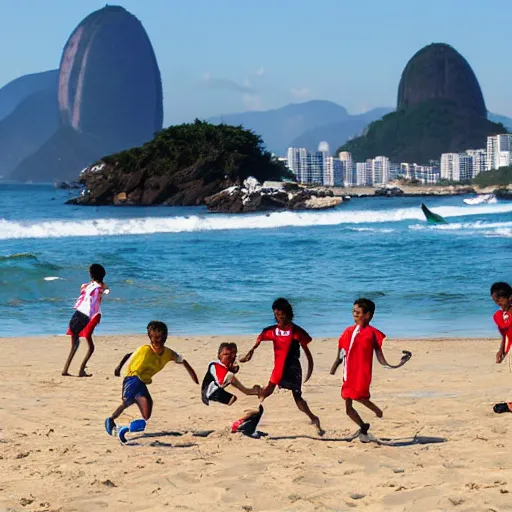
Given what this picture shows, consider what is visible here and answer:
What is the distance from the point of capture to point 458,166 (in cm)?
19300

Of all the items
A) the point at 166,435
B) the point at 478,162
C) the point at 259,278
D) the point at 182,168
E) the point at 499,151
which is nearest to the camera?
the point at 166,435

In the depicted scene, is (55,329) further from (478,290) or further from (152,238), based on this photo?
(152,238)

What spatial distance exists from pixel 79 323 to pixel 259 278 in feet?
40.5

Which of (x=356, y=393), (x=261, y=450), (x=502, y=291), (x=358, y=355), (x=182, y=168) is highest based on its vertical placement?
(x=182, y=168)

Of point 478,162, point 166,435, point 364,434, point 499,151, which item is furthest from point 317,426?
point 478,162

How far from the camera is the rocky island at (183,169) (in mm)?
78875

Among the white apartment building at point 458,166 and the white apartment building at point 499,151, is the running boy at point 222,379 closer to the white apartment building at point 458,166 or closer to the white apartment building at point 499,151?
the white apartment building at point 499,151

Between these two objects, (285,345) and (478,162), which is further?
(478,162)

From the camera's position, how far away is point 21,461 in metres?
5.71

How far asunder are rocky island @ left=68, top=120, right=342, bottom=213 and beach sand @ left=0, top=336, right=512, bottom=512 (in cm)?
6551

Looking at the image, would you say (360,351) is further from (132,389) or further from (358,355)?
(132,389)

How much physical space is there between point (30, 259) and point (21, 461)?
747 inches

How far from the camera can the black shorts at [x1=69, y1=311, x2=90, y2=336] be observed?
9.10 meters

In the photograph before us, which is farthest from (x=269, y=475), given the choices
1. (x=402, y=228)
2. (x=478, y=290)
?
(x=402, y=228)
